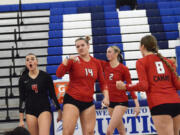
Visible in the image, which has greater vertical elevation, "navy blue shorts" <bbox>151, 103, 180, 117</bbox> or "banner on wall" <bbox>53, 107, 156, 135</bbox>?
"navy blue shorts" <bbox>151, 103, 180, 117</bbox>

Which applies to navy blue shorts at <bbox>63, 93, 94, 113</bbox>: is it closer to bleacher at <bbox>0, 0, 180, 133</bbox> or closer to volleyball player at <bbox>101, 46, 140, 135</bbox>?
volleyball player at <bbox>101, 46, 140, 135</bbox>

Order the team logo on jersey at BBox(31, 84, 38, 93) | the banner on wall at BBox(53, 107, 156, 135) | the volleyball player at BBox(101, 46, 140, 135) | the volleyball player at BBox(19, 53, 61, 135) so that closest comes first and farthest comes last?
the volleyball player at BBox(19, 53, 61, 135), the team logo on jersey at BBox(31, 84, 38, 93), the volleyball player at BBox(101, 46, 140, 135), the banner on wall at BBox(53, 107, 156, 135)

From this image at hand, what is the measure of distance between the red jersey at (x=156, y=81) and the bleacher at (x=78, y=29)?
489 centimetres

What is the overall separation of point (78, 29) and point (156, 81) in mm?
7351

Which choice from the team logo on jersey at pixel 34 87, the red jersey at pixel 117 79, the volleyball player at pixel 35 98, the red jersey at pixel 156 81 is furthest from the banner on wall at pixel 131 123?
the red jersey at pixel 156 81

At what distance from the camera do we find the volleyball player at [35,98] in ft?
11.9

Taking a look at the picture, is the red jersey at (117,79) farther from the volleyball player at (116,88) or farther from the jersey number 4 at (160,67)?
the jersey number 4 at (160,67)

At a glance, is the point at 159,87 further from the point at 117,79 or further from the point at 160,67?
the point at 117,79

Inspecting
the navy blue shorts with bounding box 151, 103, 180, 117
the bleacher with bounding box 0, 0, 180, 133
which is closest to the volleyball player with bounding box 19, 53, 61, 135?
the navy blue shorts with bounding box 151, 103, 180, 117

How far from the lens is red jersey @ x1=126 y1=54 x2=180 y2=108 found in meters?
2.76

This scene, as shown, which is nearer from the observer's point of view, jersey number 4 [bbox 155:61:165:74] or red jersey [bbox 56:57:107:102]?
jersey number 4 [bbox 155:61:165:74]

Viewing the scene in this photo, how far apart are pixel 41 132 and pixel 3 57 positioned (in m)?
5.79

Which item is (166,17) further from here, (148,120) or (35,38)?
(148,120)

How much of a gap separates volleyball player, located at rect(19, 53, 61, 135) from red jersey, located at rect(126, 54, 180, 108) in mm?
1430
